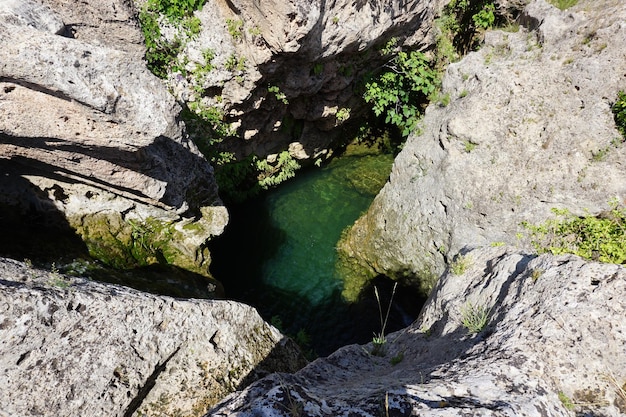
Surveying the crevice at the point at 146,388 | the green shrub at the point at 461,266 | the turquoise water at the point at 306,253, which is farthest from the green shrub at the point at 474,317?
the turquoise water at the point at 306,253

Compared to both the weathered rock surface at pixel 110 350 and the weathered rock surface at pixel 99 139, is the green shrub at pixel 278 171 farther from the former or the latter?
the weathered rock surface at pixel 110 350

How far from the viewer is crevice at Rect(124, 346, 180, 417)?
341 centimetres

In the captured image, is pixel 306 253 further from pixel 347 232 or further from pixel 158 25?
pixel 158 25

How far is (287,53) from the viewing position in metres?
7.73

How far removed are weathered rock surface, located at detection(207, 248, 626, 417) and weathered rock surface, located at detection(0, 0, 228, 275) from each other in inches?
172

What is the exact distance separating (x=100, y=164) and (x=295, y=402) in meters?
5.61

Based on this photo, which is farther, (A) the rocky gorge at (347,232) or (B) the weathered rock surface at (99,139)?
(B) the weathered rock surface at (99,139)

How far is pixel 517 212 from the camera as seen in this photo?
7547 millimetres

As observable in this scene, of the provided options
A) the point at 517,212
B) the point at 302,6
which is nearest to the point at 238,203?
the point at 302,6

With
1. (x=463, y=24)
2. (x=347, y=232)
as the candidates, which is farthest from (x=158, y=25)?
(x=463, y=24)

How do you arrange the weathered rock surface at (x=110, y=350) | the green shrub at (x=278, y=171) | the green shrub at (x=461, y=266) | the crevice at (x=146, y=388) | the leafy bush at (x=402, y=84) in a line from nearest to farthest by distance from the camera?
the weathered rock surface at (x=110, y=350)
the crevice at (x=146, y=388)
the green shrub at (x=461, y=266)
the leafy bush at (x=402, y=84)
the green shrub at (x=278, y=171)

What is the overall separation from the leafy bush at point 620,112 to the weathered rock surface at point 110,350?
787 cm

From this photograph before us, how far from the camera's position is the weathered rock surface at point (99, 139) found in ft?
15.2

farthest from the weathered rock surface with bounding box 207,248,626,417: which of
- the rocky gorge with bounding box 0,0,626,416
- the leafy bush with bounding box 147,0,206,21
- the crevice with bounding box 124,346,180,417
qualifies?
the leafy bush with bounding box 147,0,206,21
